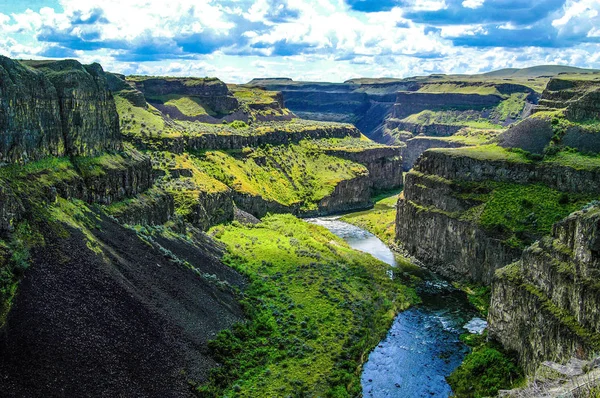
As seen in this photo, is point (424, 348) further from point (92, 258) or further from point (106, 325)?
point (92, 258)

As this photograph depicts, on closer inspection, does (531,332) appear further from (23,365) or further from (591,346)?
(23,365)

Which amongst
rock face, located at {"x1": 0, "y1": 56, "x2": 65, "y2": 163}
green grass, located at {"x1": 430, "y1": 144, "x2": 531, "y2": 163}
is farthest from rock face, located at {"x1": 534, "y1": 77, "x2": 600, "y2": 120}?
rock face, located at {"x1": 0, "y1": 56, "x2": 65, "y2": 163}

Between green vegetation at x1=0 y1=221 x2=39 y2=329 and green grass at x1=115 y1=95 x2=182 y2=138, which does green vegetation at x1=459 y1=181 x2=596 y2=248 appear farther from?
green vegetation at x1=0 y1=221 x2=39 y2=329

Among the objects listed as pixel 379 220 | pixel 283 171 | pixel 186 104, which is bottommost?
pixel 379 220

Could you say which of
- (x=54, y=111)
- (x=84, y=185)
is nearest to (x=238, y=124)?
(x=84, y=185)

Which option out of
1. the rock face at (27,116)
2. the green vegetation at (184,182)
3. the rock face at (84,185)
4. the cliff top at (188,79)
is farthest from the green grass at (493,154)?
the cliff top at (188,79)

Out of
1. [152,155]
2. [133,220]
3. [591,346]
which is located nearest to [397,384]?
[591,346]
